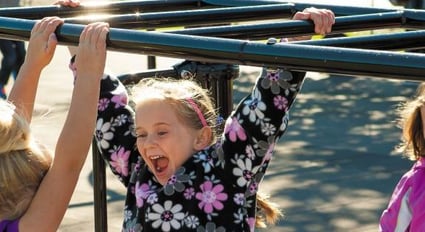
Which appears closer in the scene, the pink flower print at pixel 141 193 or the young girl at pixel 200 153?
the young girl at pixel 200 153

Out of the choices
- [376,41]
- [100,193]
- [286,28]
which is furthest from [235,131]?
[100,193]

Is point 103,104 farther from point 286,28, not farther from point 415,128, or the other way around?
point 415,128

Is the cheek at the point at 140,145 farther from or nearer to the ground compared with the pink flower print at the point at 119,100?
nearer to the ground

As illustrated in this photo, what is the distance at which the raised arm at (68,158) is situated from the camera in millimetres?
2338

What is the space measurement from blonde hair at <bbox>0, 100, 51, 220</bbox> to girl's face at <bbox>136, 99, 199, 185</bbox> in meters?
0.24

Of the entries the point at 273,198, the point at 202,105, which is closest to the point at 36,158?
the point at 202,105

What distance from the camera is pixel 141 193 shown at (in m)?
2.43

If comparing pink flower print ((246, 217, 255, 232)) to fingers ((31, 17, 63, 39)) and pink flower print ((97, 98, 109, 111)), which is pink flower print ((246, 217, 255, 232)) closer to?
pink flower print ((97, 98, 109, 111))

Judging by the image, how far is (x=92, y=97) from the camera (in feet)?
7.67

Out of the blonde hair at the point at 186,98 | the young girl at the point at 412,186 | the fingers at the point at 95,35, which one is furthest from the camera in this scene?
the young girl at the point at 412,186

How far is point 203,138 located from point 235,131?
17 cm

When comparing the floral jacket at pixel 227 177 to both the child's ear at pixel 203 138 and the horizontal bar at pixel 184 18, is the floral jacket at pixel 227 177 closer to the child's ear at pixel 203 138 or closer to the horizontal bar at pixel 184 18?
the child's ear at pixel 203 138

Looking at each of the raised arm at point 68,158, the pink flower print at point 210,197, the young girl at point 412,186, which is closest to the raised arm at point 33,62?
the raised arm at point 68,158

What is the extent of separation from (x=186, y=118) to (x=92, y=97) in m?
0.24
